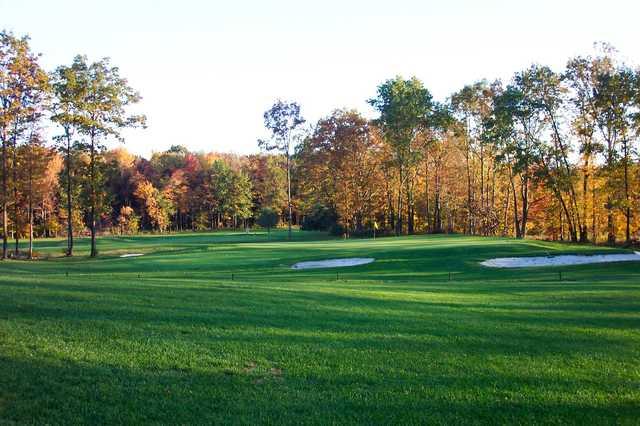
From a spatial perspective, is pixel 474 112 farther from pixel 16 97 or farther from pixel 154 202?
pixel 154 202

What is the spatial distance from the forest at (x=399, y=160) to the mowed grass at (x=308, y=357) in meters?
30.2

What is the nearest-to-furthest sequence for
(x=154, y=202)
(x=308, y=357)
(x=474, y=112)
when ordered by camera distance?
(x=308, y=357), (x=474, y=112), (x=154, y=202)

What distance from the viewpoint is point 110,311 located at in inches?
396

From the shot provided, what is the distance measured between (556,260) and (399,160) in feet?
108

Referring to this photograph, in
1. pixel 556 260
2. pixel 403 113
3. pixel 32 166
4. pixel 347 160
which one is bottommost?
pixel 556 260

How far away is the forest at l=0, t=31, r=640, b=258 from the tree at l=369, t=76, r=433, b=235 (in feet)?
0.53

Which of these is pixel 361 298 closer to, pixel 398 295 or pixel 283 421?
pixel 398 295

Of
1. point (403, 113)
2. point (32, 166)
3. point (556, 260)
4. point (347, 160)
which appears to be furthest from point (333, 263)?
point (347, 160)

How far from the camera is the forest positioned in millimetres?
39562


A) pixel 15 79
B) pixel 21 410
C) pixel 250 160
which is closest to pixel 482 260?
pixel 21 410

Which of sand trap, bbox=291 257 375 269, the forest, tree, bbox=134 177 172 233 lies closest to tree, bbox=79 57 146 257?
the forest

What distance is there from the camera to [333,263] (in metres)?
29.1

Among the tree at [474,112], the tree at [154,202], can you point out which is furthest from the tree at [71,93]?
the tree at [154,202]

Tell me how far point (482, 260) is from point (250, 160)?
91.0 meters
